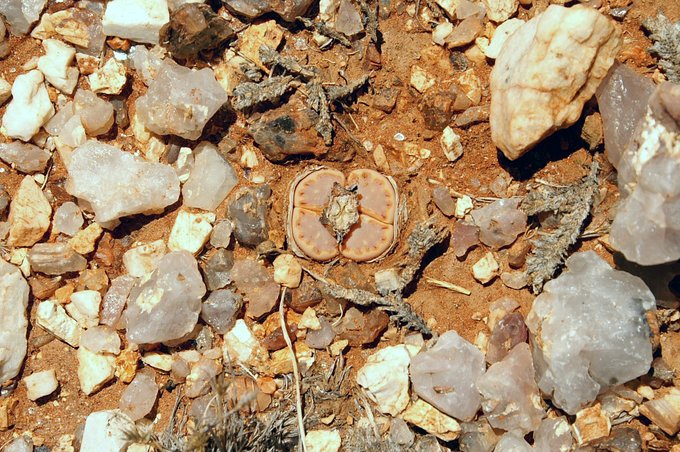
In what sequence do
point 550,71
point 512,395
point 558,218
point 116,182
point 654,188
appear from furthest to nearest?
point 116,182
point 558,218
point 512,395
point 550,71
point 654,188

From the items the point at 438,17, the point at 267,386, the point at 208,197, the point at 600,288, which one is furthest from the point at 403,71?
the point at 267,386

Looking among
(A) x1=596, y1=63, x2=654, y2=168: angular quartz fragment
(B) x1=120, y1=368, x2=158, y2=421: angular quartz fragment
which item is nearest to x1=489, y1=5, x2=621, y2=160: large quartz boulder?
(A) x1=596, y1=63, x2=654, y2=168: angular quartz fragment

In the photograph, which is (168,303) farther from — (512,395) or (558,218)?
(558,218)

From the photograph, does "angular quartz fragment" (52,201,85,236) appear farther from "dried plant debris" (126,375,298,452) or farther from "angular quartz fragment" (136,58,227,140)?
"dried plant debris" (126,375,298,452)

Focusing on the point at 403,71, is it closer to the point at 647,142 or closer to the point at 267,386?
the point at 647,142

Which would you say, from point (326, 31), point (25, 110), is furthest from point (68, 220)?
point (326, 31)
